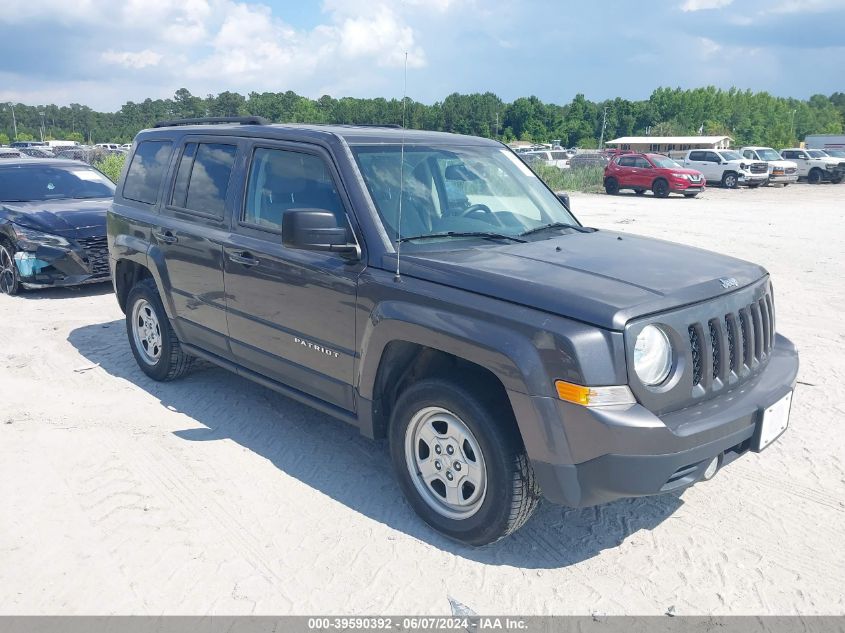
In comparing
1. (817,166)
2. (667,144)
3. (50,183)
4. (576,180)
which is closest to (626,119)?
(667,144)

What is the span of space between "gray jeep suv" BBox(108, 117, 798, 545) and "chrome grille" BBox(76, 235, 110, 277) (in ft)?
13.2

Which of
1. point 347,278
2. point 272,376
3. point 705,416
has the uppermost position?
point 347,278

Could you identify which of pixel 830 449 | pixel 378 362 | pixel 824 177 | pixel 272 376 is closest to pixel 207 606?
pixel 378 362

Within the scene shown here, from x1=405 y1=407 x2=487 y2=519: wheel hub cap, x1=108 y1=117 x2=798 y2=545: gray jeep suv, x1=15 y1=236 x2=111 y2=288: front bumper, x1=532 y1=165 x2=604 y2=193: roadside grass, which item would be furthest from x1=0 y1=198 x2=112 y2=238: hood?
x1=532 y1=165 x2=604 y2=193: roadside grass

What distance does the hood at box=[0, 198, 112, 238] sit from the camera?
8.65 meters

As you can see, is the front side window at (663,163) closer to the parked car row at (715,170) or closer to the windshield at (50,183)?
the parked car row at (715,170)

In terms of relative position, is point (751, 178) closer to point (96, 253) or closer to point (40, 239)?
point (96, 253)

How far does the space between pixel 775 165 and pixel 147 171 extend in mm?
33559

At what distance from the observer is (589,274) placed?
3.33 meters

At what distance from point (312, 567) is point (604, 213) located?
18.5 meters

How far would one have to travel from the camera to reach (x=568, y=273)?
3.33 m

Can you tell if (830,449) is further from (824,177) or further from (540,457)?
(824,177)

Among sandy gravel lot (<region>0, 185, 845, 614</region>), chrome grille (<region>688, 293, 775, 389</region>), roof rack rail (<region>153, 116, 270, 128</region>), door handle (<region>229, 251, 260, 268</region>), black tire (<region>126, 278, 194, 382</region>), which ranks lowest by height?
sandy gravel lot (<region>0, 185, 845, 614</region>)

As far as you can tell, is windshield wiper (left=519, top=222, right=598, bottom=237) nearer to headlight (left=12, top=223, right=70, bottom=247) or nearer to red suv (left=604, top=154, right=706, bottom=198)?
headlight (left=12, top=223, right=70, bottom=247)
